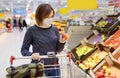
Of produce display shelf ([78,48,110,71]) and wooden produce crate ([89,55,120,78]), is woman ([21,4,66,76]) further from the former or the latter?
produce display shelf ([78,48,110,71])

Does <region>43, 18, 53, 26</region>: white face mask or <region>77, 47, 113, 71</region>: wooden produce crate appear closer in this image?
<region>43, 18, 53, 26</region>: white face mask

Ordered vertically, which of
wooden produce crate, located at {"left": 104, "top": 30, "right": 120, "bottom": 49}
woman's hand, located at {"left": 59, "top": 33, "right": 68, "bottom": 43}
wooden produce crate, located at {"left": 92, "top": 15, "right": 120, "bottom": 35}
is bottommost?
wooden produce crate, located at {"left": 104, "top": 30, "right": 120, "bottom": 49}

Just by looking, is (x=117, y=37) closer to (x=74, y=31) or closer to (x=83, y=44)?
(x=83, y=44)

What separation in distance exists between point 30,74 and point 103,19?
17.5 feet

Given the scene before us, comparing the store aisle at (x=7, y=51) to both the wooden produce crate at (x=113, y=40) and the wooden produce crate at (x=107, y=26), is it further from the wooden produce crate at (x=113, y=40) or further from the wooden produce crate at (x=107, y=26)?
the wooden produce crate at (x=113, y=40)

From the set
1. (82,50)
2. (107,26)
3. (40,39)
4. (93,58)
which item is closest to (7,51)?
(82,50)

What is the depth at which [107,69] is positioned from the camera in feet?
13.1

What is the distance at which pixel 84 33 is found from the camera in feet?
30.6

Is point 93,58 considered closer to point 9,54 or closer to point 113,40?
point 113,40

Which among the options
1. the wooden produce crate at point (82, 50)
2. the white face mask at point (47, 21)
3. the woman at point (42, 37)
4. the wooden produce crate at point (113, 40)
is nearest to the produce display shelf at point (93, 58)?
the wooden produce crate at point (113, 40)

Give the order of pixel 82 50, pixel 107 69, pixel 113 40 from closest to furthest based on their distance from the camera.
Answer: pixel 107 69, pixel 113 40, pixel 82 50

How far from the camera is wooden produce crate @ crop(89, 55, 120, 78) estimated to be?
3.84m

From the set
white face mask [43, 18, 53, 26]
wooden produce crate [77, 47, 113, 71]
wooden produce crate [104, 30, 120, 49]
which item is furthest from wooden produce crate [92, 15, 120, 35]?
white face mask [43, 18, 53, 26]

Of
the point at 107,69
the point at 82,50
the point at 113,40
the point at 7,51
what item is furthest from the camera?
the point at 7,51
